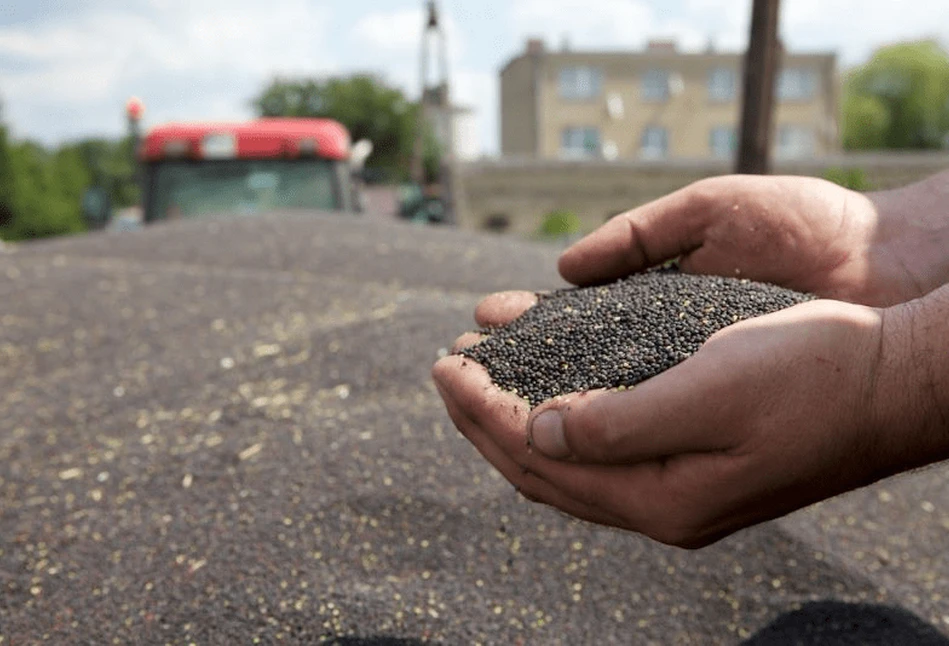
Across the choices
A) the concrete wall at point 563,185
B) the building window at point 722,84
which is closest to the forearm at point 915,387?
the concrete wall at point 563,185

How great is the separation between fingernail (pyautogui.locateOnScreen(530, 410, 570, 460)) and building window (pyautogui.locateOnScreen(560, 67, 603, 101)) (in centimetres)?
3720

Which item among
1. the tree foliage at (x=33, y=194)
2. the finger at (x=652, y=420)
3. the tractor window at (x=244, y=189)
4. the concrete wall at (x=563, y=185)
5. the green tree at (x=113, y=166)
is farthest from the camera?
the green tree at (x=113, y=166)

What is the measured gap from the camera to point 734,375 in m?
1.62

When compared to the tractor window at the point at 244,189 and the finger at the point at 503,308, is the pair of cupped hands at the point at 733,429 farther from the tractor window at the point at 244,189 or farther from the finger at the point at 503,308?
the tractor window at the point at 244,189

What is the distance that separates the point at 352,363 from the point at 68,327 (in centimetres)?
195

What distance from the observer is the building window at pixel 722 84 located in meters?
38.7

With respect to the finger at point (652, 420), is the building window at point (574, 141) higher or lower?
lower

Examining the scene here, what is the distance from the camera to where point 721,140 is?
39188 mm

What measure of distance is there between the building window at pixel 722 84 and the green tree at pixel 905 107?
7.72 m

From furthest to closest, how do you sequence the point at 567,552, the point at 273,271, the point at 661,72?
the point at 661,72
the point at 273,271
the point at 567,552

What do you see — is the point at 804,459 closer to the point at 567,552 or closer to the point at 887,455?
the point at 887,455

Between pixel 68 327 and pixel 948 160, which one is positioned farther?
pixel 948 160

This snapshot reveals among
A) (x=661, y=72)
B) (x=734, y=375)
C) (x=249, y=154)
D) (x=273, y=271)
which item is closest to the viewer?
(x=734, y=375)

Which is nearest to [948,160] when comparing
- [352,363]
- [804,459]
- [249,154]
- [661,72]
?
[661,72]
